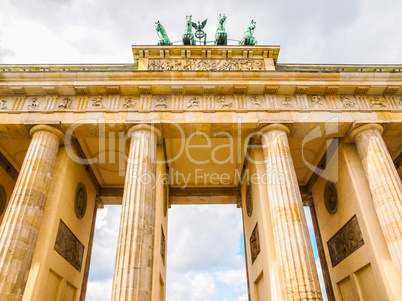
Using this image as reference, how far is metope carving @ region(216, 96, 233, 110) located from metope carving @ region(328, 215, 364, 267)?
24.2ft

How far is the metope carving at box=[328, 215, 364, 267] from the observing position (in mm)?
12539

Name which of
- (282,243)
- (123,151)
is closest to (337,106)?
(282,243)

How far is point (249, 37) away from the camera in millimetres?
17234

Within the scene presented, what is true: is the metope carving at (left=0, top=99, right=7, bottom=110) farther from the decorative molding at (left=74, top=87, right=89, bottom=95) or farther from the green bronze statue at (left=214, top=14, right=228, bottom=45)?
the green bronze statue at (left=214, top=14, right=228, bottom=45)

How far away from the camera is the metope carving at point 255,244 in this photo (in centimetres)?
1317

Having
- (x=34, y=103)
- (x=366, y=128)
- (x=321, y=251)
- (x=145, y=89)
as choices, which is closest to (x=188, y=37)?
(x=145, y=89)

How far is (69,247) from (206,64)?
36.8ft

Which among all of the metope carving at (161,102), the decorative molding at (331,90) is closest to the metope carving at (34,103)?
the metope carving at (161,102)

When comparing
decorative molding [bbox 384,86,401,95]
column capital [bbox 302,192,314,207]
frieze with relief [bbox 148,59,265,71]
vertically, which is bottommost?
column capital [bbox 302,192,314,207]

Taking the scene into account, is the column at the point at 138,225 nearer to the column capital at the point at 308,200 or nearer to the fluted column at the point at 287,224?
the fluted column at the point at 287,224

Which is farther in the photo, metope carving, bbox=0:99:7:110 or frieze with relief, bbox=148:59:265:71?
frieze with relief, bbox=148:59:265:71

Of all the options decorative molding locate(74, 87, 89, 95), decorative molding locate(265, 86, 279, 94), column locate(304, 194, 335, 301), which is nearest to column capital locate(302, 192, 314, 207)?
column locate(304, 194, 335, 301)

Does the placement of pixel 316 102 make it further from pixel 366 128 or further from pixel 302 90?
pixel 366 128

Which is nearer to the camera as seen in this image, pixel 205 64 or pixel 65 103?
pixel 65 103
